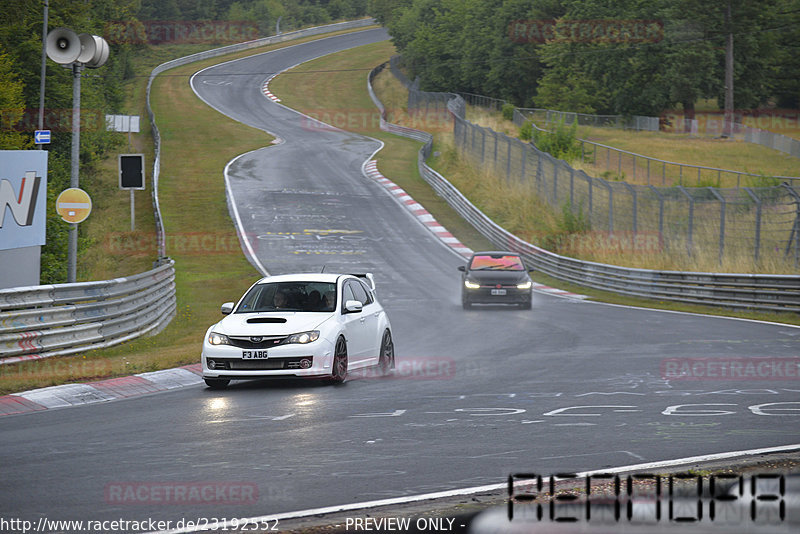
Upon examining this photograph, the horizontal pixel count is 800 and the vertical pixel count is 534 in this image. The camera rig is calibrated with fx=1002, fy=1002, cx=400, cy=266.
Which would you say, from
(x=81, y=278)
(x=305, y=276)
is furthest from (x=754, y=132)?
(x=305, y=276)

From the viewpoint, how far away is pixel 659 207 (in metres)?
30.2

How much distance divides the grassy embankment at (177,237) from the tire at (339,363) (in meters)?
3.00

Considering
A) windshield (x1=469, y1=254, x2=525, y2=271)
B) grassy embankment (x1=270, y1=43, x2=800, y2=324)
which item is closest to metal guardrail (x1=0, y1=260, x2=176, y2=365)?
windshield (x1=469, y1=254, x2=525, y2=271)

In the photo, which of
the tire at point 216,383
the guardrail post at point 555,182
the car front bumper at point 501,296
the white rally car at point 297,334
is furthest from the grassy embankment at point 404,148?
the tire at point 216,383

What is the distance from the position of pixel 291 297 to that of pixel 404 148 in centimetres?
5478

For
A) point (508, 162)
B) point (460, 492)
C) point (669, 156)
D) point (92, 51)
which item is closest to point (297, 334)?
point (460, 492)

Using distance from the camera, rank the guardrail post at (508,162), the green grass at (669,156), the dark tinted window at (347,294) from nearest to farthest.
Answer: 1. the dark tinted window at (347,294)
2. the guardrail post at (508,162)
3. the green grass at (669,156)

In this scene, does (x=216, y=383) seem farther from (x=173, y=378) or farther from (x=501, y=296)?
(x=501, y=296)

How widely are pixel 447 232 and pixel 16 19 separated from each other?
19.9 metres

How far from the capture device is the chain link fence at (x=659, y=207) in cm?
2688

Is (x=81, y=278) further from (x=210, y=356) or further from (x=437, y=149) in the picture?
(x=437, y=149)

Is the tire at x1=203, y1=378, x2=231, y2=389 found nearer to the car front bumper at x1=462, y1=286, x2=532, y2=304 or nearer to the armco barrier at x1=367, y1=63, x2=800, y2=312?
the car front bumper at x1=462, y1=286, x2=532, y2=304

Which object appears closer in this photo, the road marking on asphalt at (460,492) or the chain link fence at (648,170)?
the road marking on asphalt at (460,492)

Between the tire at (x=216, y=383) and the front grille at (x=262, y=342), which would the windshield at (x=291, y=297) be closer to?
the front grille at (x=262, y=342)
